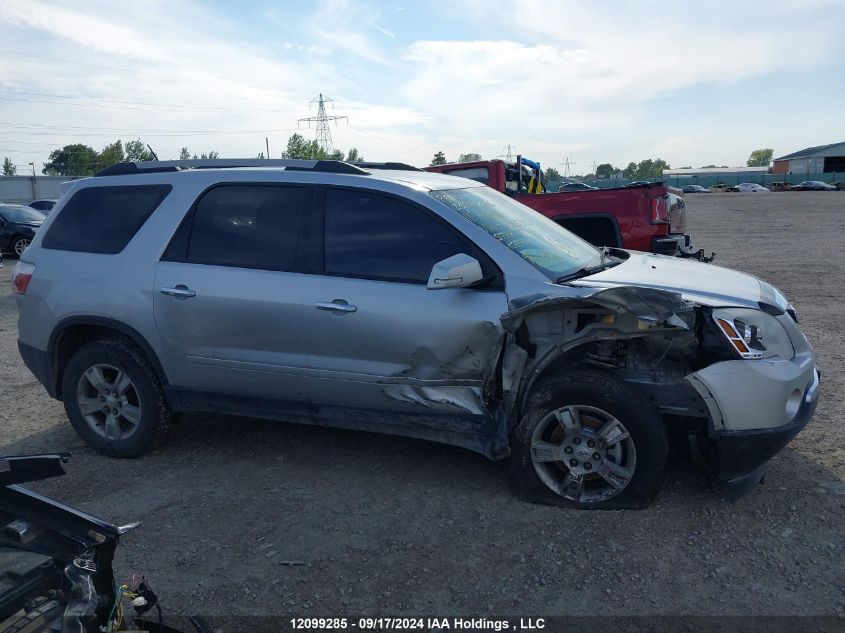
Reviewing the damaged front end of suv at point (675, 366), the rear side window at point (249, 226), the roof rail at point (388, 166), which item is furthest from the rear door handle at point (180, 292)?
the damaged front end of suv at point (675, 366)

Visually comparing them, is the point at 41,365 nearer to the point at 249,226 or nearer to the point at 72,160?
the point at 249,226

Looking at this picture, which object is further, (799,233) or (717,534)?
(799,233)

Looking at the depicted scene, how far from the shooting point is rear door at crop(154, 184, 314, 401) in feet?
14.3

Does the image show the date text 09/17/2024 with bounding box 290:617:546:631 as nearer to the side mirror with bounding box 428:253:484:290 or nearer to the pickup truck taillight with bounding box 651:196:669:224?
the side mirror with bounding box 428:253:484:290

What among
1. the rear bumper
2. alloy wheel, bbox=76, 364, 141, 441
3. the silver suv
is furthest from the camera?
the rear bumper

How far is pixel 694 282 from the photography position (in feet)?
13.9

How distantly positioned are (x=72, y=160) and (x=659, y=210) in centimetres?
10446

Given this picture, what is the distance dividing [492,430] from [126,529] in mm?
2152

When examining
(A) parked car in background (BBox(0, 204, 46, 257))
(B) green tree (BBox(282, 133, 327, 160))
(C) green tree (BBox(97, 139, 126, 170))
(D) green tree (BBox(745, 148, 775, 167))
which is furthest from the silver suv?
(D) green tree (BBox(745, 148, 775, 167))

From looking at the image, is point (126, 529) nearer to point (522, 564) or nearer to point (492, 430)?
point (522, 564)

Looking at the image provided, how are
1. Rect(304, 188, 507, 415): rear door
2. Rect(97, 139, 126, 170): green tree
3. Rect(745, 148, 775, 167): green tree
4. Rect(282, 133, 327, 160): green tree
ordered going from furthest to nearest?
Rect(745, 148, 775, 167): green tree → Rect(97, 139, 126, 170): green tree → Rect(282, 133, 327, 160): green tree → Rect(304, 188, 507, 415): rear door

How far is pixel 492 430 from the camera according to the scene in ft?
13.2

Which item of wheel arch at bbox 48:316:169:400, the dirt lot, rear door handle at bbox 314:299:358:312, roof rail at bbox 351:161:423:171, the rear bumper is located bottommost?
the dirt lot

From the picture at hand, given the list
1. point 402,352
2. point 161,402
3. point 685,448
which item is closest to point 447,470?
point 402,352
